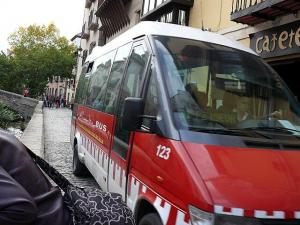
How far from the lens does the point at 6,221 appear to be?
77.4 inches

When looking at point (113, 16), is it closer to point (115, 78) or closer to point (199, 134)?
point (115, 78)

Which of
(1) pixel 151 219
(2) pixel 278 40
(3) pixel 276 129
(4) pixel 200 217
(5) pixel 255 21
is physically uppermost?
(5) pixel 255 21

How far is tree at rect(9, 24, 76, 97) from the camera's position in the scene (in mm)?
61938

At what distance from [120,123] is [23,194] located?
11.9 feet

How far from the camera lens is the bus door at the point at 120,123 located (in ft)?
16.8

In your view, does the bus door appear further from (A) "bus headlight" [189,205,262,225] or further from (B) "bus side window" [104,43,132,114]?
(A) "bus headlight" [189,205,262,225]

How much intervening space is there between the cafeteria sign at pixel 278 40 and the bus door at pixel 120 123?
Result: 5.27m

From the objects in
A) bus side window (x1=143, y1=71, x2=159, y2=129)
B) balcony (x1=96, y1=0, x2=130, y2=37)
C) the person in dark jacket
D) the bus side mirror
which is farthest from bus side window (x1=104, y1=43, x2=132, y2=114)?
balcony (x1=96, y1=0, x2=130, y2=37)

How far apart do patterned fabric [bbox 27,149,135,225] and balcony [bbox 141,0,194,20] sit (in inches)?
541

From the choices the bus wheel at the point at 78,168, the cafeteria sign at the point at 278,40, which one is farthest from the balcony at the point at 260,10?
the bus wheel at the point at 78,168

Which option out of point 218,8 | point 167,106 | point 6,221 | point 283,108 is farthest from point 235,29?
point 6,221

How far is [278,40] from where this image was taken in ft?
35.1

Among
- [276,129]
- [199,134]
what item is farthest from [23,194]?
[276,129]

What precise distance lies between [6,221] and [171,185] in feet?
6.42
